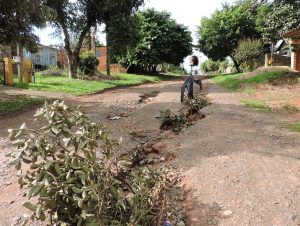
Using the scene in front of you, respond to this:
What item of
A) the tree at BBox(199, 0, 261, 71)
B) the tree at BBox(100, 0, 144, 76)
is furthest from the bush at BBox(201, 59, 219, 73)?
the tree at BBox(100, 0, 144, 76)

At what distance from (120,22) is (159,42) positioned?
11.8 m

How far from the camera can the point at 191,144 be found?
5172 millimetres

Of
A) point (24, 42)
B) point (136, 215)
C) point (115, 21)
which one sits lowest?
point (136, 215)

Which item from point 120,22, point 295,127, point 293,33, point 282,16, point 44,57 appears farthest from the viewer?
point 44,57

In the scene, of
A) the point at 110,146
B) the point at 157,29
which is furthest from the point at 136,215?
the point at 157,29

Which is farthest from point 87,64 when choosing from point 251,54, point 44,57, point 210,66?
point 210,66

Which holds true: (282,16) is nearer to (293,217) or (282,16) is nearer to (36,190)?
(293,217)

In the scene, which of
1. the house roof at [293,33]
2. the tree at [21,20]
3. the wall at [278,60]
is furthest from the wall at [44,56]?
the house roof at [293,33]

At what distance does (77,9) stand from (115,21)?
7.32ft

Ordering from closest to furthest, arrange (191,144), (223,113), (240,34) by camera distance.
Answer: (191,144)
(223,113)
(240,34)

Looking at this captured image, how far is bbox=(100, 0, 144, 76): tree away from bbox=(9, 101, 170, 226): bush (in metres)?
17.7

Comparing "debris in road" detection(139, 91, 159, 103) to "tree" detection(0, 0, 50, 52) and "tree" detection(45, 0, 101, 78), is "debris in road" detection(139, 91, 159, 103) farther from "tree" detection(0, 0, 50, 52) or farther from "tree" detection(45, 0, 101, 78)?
"tree" detection(45, 0, 101, 78)

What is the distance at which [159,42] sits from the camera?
32.1 meters

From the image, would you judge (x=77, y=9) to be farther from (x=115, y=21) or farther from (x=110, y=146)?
(x=110, y=146)
